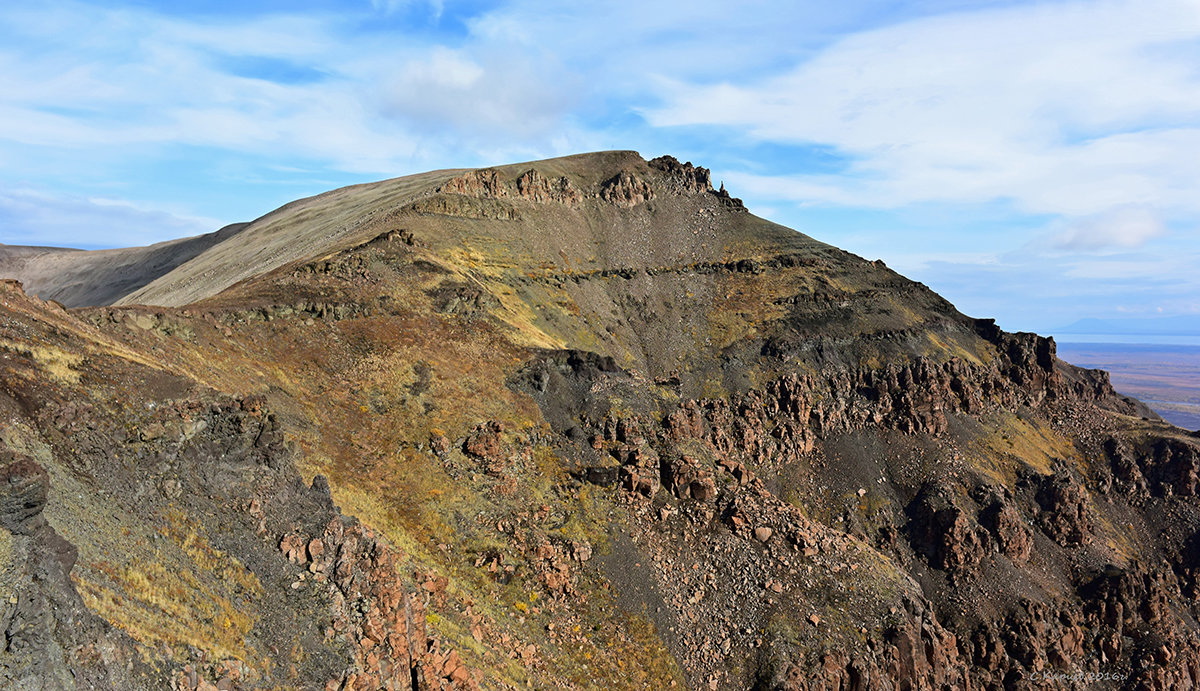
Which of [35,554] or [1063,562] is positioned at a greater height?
[35,554]

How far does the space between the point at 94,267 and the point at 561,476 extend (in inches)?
6699

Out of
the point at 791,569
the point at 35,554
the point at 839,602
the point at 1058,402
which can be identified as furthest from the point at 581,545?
the point at 1058,402

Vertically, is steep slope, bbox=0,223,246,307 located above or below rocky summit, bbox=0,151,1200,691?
above

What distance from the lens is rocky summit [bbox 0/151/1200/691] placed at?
30.7m

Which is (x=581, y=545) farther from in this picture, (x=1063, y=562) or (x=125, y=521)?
(x=1063, y=562)

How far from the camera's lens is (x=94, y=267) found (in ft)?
567

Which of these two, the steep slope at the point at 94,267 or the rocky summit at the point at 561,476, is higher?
the steep slope at the point at 94,267

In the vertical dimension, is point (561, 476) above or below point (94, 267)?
below

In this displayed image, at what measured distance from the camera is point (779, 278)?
10488cm

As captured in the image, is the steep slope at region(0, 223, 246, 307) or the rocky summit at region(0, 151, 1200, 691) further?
the steep slope at region(0, 223, 246, 307)

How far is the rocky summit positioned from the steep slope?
1668 inches

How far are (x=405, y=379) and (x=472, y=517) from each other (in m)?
14.2

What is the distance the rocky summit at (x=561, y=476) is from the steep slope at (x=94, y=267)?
4237 centimetres

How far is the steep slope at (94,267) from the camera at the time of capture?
150750 mm
